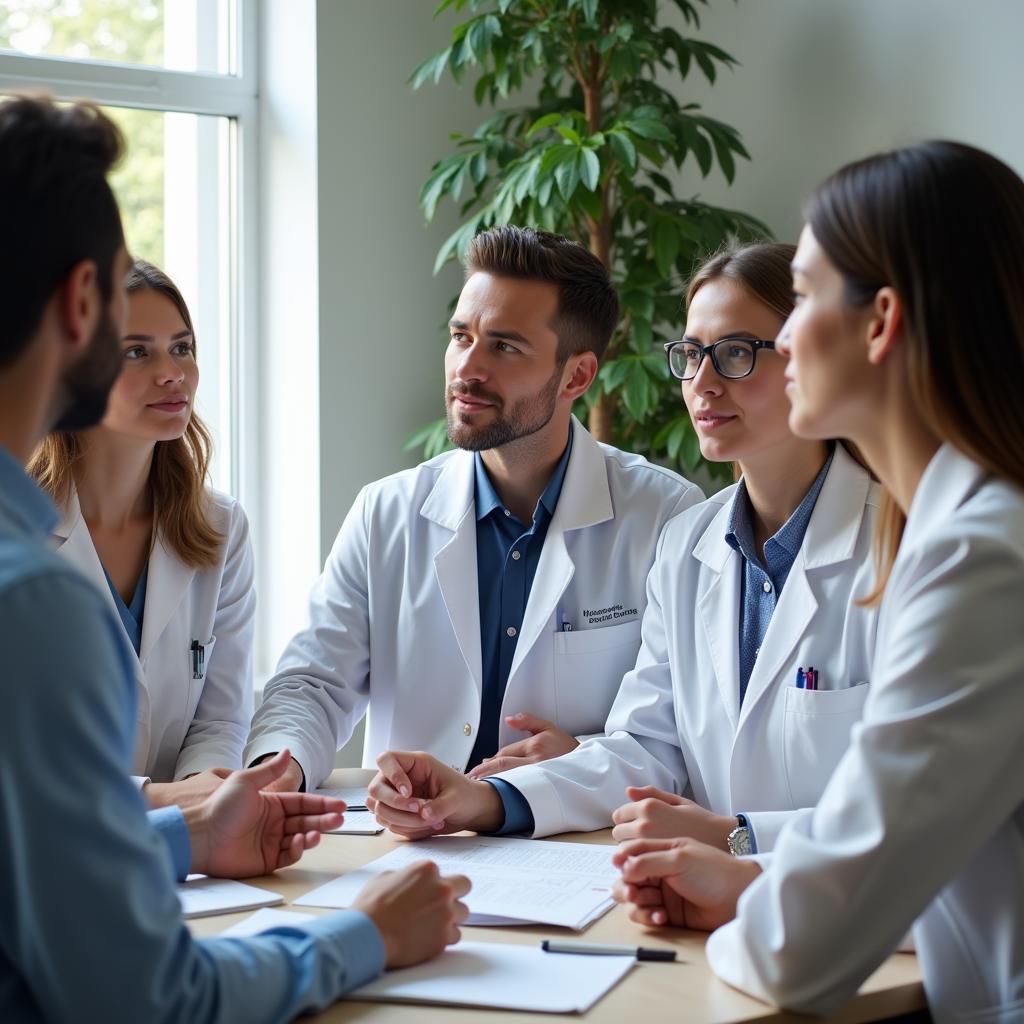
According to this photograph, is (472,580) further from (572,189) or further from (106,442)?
(572,189)

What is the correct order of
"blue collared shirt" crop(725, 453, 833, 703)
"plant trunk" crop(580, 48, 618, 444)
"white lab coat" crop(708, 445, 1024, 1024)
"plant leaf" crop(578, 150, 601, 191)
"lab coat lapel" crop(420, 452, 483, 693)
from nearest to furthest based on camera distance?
"white lab coat" crop(708, 445, 1024, 1024) < "blue collared shirt" crop(725, 453, 833, 703) < "lab coat lapel" crop(420, 452, 483, 693) < "plant leaf" crop(578, 150, 601, 191) < "plant trunk" crop(580, 48, 618, 444)

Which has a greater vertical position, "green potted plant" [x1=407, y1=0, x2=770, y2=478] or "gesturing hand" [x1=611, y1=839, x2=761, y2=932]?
"green potted plant" [x1=407, y1=0, x2=770, y2=478]

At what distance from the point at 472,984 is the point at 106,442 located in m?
1.50

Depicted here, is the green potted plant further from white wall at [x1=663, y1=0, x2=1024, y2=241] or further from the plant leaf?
white wall at [x1=663, y1=0, x2=1024, y2=241]

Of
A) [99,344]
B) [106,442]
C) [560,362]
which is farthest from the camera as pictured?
[560,362]

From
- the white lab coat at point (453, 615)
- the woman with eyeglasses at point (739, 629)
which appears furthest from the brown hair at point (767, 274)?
the white lab coat at point (453, 615)

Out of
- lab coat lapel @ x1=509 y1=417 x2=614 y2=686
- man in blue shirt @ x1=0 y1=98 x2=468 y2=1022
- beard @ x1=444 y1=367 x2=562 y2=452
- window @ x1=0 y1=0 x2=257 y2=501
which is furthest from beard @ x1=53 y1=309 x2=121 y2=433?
window @ x1=0 y1=0 x2=257 y2=501

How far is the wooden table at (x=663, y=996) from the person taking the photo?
130cm

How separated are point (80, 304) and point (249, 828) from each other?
835 mm

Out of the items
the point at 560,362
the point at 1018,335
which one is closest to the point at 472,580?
the point at 560,362

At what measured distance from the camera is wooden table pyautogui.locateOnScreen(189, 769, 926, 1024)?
1296 millimetres

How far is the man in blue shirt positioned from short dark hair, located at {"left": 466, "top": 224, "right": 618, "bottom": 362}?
5.22ft

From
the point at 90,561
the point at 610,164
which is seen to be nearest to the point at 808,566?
the point at 90,561

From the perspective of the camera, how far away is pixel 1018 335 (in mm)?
1324
